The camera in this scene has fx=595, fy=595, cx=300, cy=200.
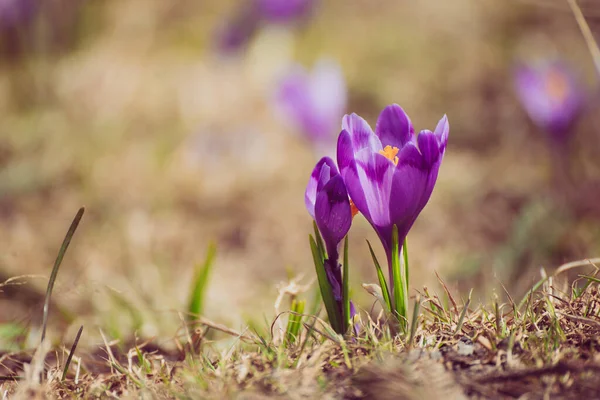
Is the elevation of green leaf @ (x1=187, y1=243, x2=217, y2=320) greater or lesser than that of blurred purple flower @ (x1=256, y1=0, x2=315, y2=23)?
lesser

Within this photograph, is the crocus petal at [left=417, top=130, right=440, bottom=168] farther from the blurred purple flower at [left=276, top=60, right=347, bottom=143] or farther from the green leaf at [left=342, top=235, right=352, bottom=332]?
the blurred purple flower at [left=276, top=60, right=347, bottom=143]

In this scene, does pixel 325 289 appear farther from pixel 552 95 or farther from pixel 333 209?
pixel 552 95

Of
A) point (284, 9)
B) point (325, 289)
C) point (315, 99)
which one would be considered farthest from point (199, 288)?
point (284, 9)

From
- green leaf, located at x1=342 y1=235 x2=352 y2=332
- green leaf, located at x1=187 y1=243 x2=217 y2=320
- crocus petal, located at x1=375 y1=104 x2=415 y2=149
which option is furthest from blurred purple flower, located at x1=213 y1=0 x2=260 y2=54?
green leaf, located at x1=342 y1=235 x2=352 y2=332

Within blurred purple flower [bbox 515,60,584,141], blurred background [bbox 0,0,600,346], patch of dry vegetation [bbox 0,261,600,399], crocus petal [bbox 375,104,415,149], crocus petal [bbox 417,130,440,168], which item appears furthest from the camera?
blurred purple flower [bbox 515,60,584,141]

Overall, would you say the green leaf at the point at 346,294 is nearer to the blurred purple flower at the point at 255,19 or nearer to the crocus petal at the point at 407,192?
the crocus petal at the point at 407,192

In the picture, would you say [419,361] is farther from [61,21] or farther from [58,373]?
[61,21]

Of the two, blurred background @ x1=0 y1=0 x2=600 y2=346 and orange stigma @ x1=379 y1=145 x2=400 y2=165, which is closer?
orange stigma @ x1=379 y1=145 x2=400 y2=165

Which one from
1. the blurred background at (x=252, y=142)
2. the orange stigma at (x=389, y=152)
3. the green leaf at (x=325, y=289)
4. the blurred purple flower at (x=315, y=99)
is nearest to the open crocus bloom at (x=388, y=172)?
the orange stigma at (x=389, y=152)
